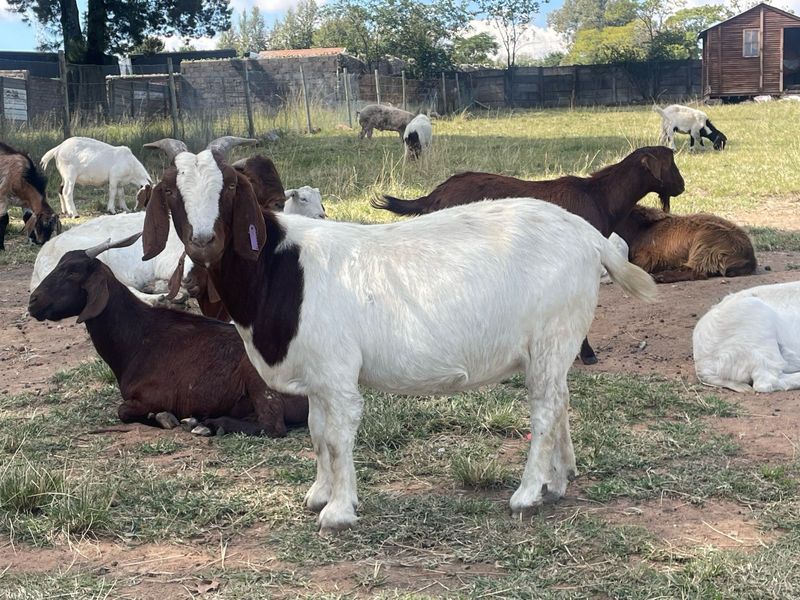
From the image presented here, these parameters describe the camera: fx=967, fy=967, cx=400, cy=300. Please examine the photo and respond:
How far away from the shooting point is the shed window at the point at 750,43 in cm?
4006

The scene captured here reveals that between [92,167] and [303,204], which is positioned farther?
[92,167]

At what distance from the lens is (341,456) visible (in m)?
4.07

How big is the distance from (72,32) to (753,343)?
27162 millimetres

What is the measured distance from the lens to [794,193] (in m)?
13.6

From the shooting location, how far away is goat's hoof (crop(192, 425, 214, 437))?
17.9 ft

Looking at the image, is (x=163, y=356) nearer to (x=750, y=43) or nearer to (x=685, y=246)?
(x=685, y=246)

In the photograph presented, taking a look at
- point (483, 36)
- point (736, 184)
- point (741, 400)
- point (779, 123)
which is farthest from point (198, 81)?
point (483, 36)

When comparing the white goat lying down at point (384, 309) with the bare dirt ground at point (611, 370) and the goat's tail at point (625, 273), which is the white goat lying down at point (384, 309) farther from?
the bare dirt ground at point (611, 370)

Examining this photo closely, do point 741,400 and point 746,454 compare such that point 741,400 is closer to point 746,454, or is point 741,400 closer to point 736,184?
point 746,454

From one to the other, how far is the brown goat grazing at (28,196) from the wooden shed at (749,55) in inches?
1277

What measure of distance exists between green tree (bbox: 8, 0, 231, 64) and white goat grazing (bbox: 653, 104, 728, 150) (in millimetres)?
16252

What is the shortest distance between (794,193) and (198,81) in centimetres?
2230

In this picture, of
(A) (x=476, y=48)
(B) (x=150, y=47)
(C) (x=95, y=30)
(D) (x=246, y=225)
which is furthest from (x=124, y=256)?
(A) (x=476, y=48)

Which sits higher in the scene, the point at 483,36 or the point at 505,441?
the point at 483,36
